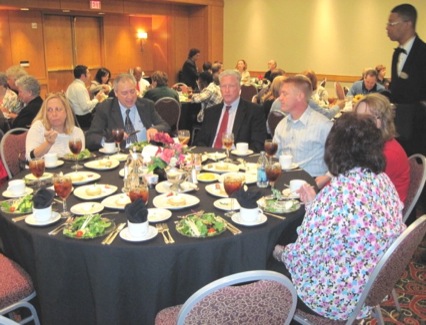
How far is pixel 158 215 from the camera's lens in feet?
6.98

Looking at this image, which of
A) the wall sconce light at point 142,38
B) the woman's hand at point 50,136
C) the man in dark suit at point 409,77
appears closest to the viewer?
the woman's hand at point 50,136

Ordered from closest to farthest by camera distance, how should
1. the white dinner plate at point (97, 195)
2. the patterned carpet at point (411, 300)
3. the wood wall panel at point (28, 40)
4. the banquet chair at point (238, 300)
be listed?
1. the banquet chair at point (238, 300)
2. the white dinner plate at point (97, 195)
3. the patterned carpet at point (411, 300)
4. the wood wall panel at point (28, 40)

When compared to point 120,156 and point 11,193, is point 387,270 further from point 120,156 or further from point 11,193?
point 120,156

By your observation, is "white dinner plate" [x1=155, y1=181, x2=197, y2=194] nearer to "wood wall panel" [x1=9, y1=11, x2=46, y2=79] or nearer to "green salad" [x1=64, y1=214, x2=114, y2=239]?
"green salad" [x1=64, y1=214, x2=114, y2=239]

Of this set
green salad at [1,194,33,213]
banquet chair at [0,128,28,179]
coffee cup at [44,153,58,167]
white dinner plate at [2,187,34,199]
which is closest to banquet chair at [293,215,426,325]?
green salad at [1,194,33,213]

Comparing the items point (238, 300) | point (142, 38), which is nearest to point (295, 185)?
point (238, 300)

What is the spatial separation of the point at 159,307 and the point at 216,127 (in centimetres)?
246

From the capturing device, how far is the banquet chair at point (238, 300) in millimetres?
1296

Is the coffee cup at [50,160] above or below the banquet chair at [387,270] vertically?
above

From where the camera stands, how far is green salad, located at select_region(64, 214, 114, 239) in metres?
1.91

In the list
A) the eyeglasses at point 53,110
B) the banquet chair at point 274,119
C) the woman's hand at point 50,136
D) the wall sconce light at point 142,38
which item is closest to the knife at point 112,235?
the woman's hand at point 50,136

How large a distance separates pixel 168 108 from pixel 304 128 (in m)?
3.18

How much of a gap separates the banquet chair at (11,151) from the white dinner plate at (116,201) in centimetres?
140

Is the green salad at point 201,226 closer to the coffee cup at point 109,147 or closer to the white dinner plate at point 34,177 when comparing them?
the white dinner plate at point 34,177
